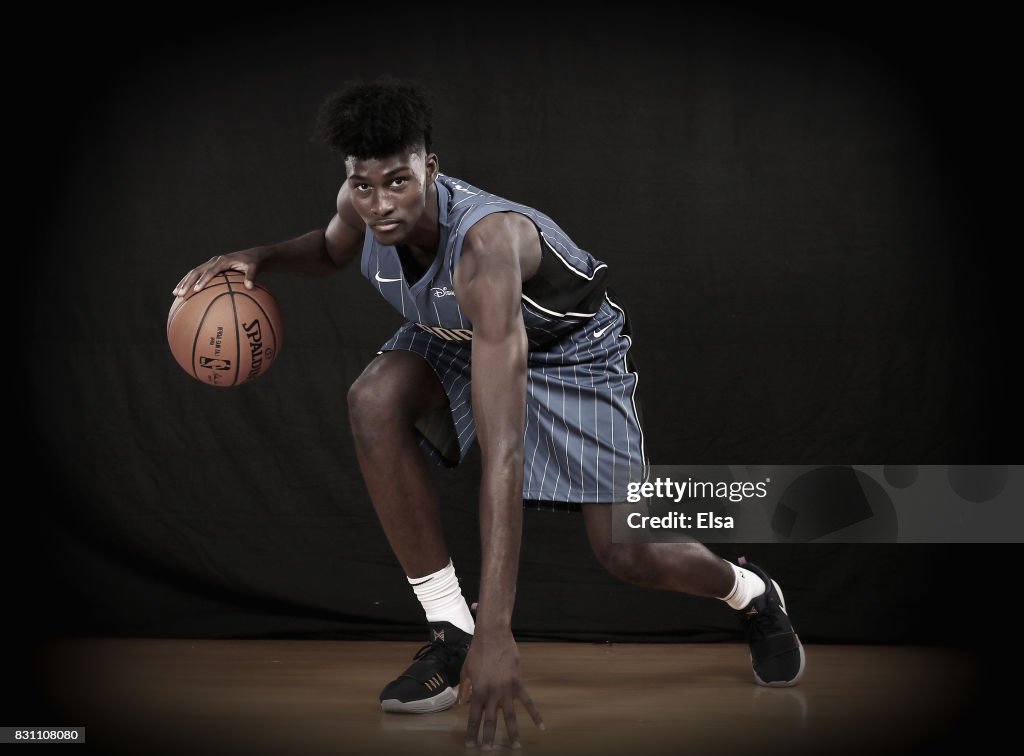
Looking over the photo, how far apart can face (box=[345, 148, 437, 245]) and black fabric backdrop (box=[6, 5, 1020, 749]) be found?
1156 millimetres

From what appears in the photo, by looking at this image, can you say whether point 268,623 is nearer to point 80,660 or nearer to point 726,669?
point 80,660

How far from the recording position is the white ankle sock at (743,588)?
2900mm

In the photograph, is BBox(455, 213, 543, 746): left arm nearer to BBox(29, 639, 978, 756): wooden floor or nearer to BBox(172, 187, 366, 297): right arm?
BBox(29, 639, 978, 756): wooden floor

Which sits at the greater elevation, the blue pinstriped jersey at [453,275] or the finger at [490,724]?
the blue pinstriped jersey at [453,275]

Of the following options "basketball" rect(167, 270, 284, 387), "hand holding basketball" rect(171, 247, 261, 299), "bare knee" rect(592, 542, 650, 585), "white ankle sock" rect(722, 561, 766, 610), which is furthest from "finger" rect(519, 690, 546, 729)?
"hand holding basketball" rect(171, 247, 261, 299)

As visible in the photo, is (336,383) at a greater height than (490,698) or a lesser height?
greater

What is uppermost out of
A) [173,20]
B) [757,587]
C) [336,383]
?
[173,20]

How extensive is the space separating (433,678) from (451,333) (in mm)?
749

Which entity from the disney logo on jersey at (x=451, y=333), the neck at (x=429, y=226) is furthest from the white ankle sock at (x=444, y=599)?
the neck at (x=429, y=226)

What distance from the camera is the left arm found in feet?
6.78

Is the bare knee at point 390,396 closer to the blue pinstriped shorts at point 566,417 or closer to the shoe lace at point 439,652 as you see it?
the blue pinstriped shorts at point 566,417

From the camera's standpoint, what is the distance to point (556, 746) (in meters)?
2.27

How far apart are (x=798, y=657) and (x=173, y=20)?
2.60 meters

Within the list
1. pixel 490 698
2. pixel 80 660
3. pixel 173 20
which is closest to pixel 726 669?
pixel 490 698
